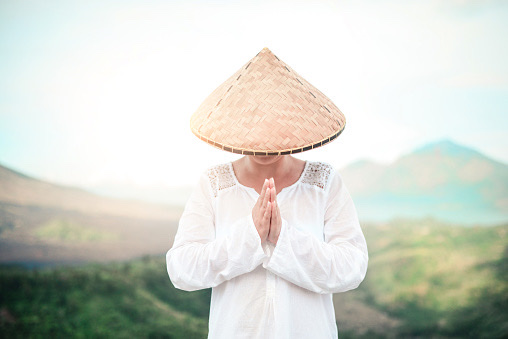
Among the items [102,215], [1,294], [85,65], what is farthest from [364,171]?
[1,294]

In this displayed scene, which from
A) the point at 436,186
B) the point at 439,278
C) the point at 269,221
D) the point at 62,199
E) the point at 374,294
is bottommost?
the point at 374,294

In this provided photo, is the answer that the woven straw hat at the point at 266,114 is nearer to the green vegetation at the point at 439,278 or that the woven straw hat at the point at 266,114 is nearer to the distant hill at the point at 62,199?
the distant hill at the point at 62,199

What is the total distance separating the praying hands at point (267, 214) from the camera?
1279mm

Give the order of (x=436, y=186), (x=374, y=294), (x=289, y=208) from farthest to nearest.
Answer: (x=436, y=186), (x=374, y=294), (x=289, y=208)

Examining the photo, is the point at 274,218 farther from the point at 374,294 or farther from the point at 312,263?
the point at 374,294

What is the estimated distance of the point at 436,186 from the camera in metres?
4.31

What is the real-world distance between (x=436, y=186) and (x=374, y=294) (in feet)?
3.86

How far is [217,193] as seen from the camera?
151 centimetres

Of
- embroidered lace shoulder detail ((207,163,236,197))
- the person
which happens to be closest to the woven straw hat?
the person

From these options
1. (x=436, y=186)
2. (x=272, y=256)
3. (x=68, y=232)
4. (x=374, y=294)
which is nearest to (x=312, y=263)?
(x=272, y=256)

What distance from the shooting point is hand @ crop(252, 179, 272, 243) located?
1284mm

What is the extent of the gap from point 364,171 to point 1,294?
10.7 feet

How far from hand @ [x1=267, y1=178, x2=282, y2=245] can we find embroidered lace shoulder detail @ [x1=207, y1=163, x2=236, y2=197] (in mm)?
257

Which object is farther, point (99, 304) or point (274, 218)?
point (99, 304)
